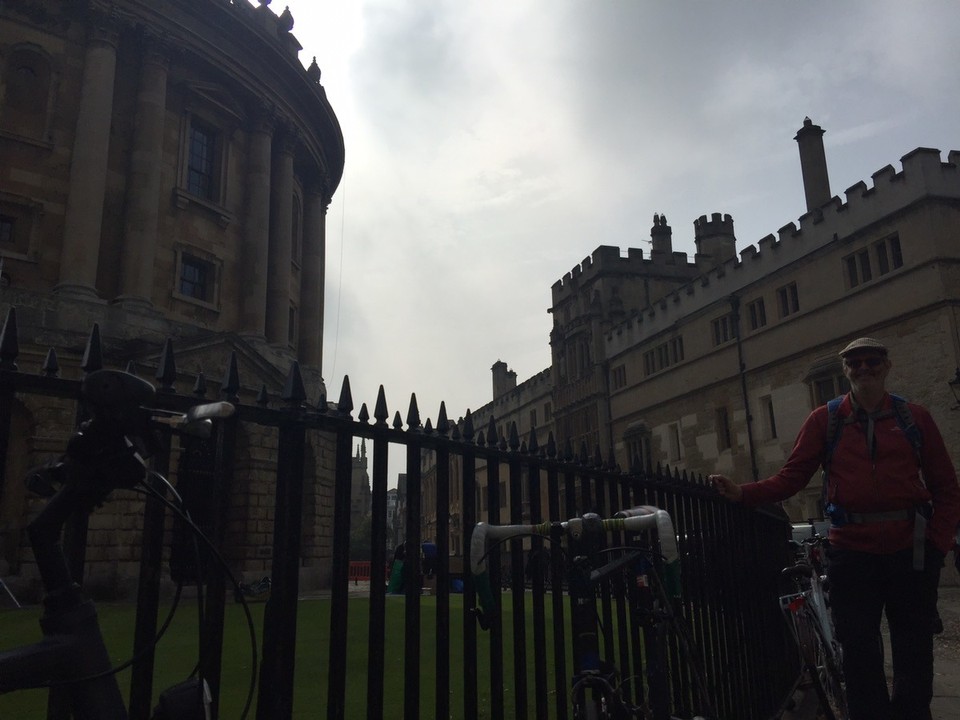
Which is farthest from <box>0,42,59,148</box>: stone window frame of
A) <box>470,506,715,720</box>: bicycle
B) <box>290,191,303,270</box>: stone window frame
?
<box>470,506,715,720</box>: bicycle

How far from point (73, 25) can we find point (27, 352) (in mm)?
11700

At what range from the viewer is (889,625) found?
4.07m

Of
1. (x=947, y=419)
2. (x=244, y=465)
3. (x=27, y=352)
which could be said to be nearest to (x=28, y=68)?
(x=27, y=352)

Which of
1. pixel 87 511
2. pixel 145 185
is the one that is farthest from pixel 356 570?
pixel 87 511

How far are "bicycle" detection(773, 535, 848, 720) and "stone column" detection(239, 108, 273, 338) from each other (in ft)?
77.3

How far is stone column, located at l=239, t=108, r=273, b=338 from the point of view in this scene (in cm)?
2742

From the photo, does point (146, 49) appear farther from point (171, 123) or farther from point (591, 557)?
point (591, 557)

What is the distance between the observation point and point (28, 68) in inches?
930

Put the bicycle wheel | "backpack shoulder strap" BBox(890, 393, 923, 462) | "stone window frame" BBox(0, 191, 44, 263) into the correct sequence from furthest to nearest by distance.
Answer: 1. "stone window frame" BBox(0, 191, 44, 263)
2. the bicycle wheel
3. "backpack shoulder strap" BBox(890, 393, 923, 462)

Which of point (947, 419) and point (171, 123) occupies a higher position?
point (171, 123)

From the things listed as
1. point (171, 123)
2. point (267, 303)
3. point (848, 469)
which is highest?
point (171, 123)

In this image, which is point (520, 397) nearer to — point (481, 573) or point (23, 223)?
point (23, 223)

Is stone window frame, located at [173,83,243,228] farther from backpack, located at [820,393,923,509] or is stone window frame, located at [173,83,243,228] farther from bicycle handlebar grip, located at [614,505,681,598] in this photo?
bicycle handlebar grip, located at [614,505,681,598]

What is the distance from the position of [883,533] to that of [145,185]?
24792mm
